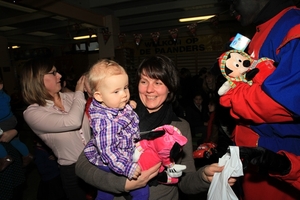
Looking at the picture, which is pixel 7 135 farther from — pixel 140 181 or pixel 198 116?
pixel 198 116

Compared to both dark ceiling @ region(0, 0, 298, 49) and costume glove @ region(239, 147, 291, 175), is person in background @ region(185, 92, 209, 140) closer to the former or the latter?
dark ceiling @ region(0, 0, 298, 49)

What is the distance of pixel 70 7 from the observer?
5137 millimetres

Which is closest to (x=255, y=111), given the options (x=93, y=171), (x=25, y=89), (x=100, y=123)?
(x=100, y=123)

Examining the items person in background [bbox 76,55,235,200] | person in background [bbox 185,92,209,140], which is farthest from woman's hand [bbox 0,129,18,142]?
person in background [bbox 185,92,209,140]

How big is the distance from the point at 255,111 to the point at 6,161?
8.24ft

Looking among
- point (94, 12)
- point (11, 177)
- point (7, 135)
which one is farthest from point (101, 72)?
point (94, 12)

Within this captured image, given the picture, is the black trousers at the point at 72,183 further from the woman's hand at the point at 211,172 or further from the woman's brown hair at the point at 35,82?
the woman's hand at the point at 211,172

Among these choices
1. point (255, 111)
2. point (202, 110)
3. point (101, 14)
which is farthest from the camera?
point (101, 14)

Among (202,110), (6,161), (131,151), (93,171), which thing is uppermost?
(131,151)

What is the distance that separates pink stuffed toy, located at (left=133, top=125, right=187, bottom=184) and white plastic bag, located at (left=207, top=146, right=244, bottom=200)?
→ 0.79ft

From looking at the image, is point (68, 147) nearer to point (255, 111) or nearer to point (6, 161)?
point (6, 161)

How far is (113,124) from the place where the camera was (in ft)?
4.04

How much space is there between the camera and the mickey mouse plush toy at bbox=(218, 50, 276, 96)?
3.93 ft

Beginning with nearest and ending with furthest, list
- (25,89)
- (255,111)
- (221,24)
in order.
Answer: (255,111), (25,89), (221,24)
